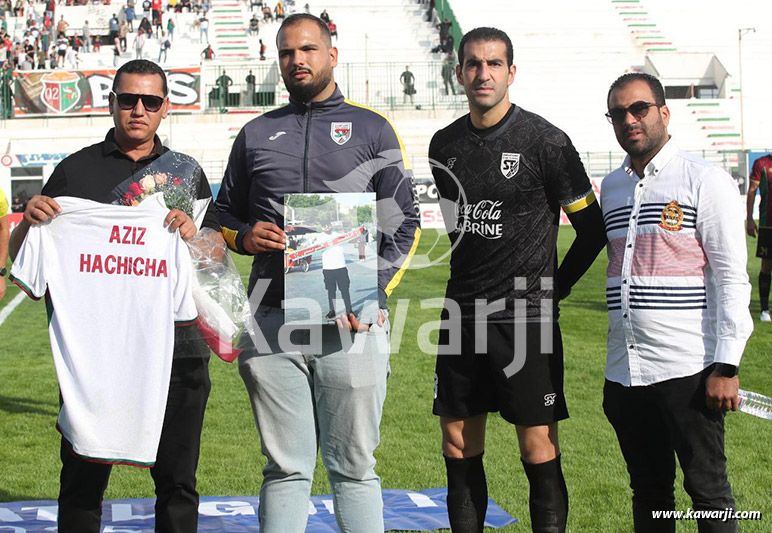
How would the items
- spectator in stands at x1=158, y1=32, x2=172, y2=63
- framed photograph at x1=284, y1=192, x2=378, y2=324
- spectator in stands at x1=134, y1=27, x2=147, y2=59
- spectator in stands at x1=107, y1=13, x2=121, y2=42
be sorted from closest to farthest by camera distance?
framed photograph at x1=284, y1=192, x2=378, y2=324, spectator in stands at x1=158, y1=32, x2=172, y2=63, spectator in stands at x1=134, y1=27, x2=147, y2=59, spectator in stands at x1=107, y1=13, x2=121, y2=42

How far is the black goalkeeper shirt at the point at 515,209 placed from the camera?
12.3 feet

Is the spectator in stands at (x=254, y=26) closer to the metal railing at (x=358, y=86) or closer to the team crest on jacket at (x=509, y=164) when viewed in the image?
the metal railing at (x=358, y=86)

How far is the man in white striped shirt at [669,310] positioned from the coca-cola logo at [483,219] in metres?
0.46

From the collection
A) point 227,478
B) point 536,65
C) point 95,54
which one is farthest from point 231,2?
point 227,478

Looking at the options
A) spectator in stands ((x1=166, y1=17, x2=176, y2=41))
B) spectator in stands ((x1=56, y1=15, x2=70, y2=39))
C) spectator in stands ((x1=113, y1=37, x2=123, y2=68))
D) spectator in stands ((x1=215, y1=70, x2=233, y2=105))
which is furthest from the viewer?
spectator in stands ((x1=166, y1=17, x2=176, y2=41))

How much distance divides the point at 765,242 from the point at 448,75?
2593 centimetres

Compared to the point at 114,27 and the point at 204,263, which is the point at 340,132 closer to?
the point at 204,263

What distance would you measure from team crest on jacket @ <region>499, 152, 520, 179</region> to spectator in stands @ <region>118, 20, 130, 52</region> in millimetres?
37713

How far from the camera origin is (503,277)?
374 centimetres

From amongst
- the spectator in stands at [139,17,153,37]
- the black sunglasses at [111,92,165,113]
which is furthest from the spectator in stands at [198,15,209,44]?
the black sunglasses at [111,92,165,113]

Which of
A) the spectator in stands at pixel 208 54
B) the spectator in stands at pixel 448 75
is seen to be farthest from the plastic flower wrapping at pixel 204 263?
the spectator in stands at pixel 208 54

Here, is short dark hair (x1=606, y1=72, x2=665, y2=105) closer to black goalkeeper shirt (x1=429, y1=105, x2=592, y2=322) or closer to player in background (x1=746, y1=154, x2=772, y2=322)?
black goalkeeper shirt (x1=429, y1=105, x2=592, y2=322)

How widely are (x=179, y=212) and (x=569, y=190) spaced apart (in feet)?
5.06

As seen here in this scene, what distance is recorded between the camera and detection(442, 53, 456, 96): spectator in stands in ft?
117
